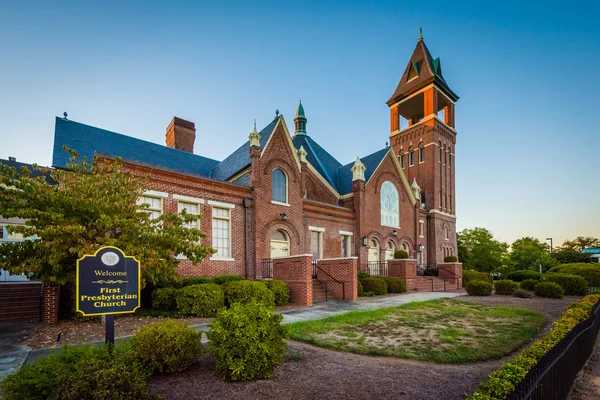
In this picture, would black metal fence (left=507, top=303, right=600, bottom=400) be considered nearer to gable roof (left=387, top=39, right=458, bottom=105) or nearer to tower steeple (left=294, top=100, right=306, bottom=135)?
tower steeple (left=294, top=100, right=306, bottom=135)

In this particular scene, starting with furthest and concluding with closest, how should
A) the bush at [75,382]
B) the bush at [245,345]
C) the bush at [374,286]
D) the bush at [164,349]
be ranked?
the bush at [374,286] → the bush at [164,349] → the bush at [245,345] → the bush at [75,382]

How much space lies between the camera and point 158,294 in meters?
11.4

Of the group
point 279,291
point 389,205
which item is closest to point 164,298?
point 279,291

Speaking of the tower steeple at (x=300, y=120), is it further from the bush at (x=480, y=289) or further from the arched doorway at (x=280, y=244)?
the bush at (x=480, y=289)

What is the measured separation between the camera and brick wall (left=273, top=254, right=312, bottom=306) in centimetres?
1432

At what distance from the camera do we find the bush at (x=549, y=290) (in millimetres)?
16859

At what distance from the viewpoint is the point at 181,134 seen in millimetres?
25797

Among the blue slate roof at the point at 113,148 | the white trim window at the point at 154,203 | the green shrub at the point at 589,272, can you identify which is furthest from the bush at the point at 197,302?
the green shrub at the point at 589,272

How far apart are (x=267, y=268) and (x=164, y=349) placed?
12.2 metres

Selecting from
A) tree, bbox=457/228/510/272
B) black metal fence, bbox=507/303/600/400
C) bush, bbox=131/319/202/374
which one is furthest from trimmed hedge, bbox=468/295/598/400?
tree, bbox=457/228/510/272

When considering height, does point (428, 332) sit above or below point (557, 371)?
below

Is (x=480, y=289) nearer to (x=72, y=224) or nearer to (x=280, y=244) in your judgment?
(x=280, y=244)

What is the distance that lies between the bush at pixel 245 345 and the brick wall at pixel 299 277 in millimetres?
9063

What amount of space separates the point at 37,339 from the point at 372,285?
1430 cm
